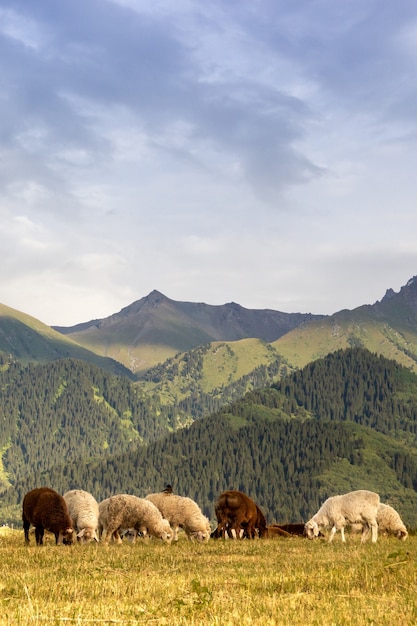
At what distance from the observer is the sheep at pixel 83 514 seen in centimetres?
2939

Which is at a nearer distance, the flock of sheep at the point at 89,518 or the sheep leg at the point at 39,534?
the flock of sheep at the point at 89,518

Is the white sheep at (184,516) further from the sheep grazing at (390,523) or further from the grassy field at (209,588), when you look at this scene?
the grassy field at (209,588)

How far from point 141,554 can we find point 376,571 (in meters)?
8.30

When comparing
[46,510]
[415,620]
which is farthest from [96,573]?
[46,510]

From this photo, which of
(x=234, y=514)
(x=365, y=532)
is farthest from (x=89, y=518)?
(x=365, y=532)

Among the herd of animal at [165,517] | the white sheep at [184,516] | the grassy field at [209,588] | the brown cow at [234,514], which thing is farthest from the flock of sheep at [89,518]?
the grassy field at [209,588]

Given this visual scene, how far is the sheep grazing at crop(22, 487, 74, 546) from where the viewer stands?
93.1 feet

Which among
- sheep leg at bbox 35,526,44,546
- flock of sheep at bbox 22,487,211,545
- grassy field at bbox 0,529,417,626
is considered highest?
grassy field at bbox 0,529,417,626

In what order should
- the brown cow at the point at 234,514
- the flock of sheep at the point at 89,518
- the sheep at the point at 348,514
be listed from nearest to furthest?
the flock of sheep at the point at 89,518 → the sheep at the point at 348,514 → the brown cow at the point at 234,514

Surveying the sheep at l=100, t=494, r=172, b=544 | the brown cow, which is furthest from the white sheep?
the sheep at l=100, t=494, r=172, b=544

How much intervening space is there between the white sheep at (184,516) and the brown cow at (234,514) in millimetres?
1317

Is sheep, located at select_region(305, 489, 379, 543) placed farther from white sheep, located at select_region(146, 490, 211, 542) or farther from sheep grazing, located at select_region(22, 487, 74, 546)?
sheep grazing, located at select_region(22, 487, 74, 546)

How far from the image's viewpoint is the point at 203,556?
2248 centimetres

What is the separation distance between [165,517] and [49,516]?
6.12 metres
